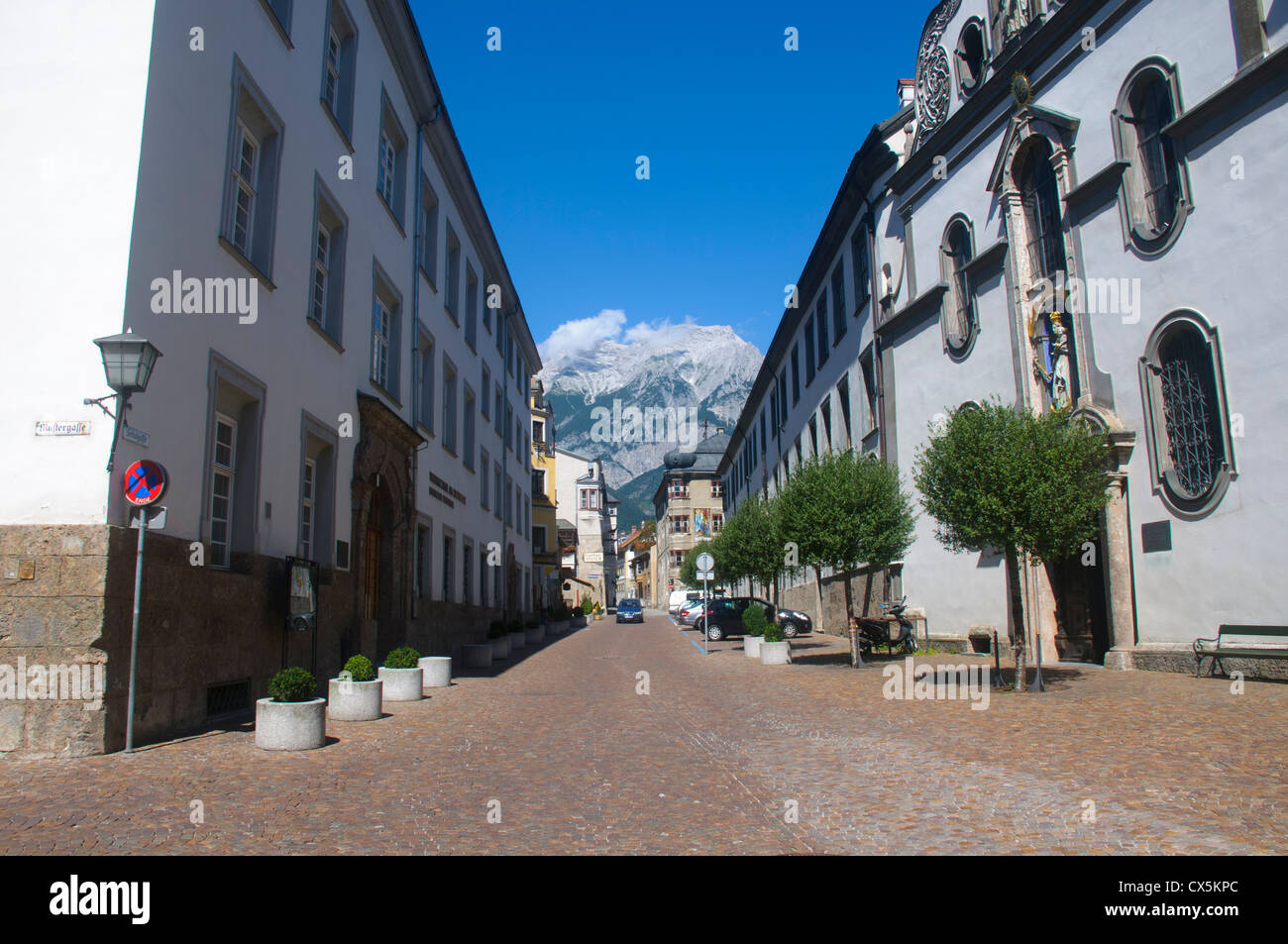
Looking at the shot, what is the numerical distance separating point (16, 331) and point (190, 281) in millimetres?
1917

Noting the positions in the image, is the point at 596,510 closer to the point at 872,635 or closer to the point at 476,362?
the point at 476,362

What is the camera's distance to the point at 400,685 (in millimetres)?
Answer: 14203

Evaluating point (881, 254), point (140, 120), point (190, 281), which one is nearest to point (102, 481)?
point (190, 281)

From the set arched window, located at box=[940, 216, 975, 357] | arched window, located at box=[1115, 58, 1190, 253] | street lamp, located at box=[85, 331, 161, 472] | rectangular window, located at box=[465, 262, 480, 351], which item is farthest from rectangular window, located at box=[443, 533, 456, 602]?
arched window, located at box=[1115, 58, 1190, 253]

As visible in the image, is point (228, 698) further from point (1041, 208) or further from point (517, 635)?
point (1041, 208)

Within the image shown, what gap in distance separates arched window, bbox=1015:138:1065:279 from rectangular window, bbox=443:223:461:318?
1629 cm

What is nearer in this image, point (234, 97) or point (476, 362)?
point (234, 97)

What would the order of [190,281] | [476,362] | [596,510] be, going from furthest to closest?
[596,510] → [476,362] → [190,281]

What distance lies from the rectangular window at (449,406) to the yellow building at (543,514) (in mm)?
22089

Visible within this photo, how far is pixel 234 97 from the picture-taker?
11641mm

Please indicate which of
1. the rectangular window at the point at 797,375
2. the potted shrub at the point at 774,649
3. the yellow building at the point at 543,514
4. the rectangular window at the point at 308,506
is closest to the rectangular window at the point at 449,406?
the rectangular window at the point at 308,506

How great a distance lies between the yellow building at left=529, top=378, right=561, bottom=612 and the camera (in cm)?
5231

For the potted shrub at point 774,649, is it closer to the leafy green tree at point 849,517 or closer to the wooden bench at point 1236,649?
the leafy green tree at point 849,517
